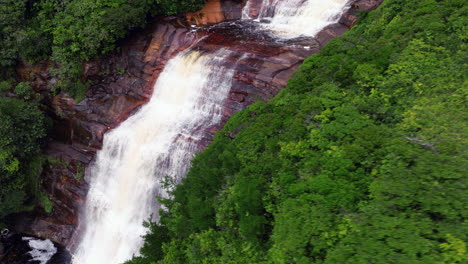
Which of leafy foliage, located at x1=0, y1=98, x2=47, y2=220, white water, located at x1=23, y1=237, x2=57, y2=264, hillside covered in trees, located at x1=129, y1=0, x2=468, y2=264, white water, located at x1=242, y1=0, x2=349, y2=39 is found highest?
Result: white water, located at x1=242, y1=0, x2=349, y2=39

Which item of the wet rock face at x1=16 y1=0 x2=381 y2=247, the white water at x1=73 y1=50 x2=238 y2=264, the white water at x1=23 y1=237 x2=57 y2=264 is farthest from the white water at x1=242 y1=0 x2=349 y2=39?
the white water at x1=23 y1=237 x2=57 y2=264

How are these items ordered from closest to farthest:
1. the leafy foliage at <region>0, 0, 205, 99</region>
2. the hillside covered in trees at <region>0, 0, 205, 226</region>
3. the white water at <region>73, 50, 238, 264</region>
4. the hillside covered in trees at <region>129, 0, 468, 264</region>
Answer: the hillside covered in trees at <region>129, 0, 468, 264</region>
the white water at <region>73, 50, 238, 264</region>
the hillside covered in trees at <region>0, 0, 205, 226</region>
the leafy foliage at <region>0, 0, 205, 99</region>

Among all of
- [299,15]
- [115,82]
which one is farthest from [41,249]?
[299,15]

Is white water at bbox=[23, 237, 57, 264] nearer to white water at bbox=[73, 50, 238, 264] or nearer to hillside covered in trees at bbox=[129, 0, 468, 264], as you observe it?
white water at bbox=[73, 50, 238, 264]

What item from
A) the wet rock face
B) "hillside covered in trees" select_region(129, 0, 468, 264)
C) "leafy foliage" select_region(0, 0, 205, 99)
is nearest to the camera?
"hillside covered in trees" select_region(129, 0, 468, 264)

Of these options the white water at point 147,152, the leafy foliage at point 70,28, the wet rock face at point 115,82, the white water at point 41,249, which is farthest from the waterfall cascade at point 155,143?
the leafy foliage at point 70,28

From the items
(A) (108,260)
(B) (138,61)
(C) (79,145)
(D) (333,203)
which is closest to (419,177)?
(D) (333,203)

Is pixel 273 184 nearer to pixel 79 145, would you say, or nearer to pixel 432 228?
pixel 432 228
